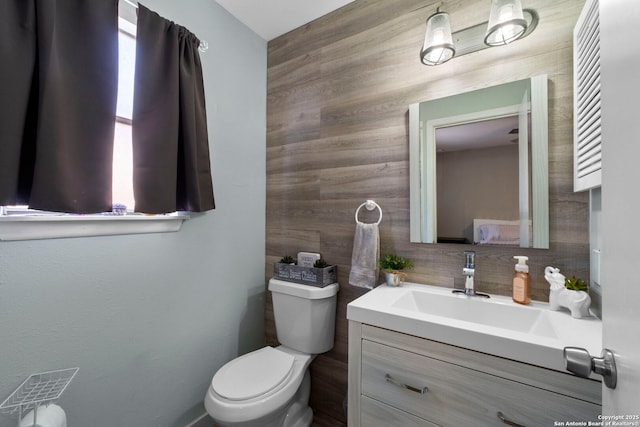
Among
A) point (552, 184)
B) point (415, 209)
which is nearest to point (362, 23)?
point (415, 209)

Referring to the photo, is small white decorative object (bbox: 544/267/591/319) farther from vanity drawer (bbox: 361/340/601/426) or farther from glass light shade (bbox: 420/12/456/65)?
glass light shade (bbox: 420/12/456/65)

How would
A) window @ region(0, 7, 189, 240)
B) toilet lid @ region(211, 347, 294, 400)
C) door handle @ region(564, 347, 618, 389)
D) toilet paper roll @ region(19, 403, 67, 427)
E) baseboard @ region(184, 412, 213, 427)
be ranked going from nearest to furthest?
door handle @ region(564, 347, 618, 389) → toilet paper roll @ region(19, 403, 67, 427) → window @ region(0, 7, 189, 240) → toilet lid @ region(211, 347, 294, 400) → baseboard @ region(184, 412, 213, 427)

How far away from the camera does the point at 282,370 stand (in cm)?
134

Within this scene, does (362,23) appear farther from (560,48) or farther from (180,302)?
(180,302)

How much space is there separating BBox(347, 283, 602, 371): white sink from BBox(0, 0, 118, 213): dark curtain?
3.84 feet

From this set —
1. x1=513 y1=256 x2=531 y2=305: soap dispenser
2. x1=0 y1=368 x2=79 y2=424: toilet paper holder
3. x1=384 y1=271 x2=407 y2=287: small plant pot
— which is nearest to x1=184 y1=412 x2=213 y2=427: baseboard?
x1=0 y1=368 x2=79 y2=424: toilet paper holder

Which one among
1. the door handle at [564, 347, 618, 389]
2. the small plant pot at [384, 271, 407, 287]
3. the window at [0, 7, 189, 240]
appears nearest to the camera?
the door handle at [564, 347, 618, 389]

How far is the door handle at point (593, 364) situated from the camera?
0.48 m

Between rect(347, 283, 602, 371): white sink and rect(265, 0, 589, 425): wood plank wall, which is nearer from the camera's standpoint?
rect(347, 283, 602, 371): white sink

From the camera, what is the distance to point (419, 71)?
1.40m

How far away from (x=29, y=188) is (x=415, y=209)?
1582mm

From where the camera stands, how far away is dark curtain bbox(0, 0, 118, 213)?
872 mm

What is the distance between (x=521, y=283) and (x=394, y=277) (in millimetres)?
519

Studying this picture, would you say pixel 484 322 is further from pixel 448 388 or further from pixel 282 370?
pixel 282 370
